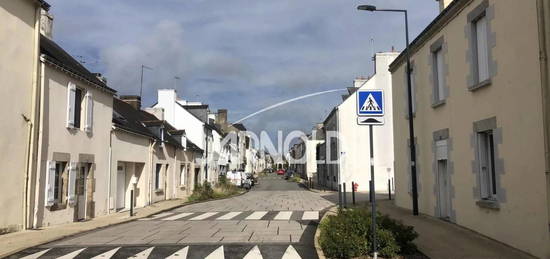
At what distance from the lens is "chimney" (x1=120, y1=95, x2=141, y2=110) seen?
3225 cm

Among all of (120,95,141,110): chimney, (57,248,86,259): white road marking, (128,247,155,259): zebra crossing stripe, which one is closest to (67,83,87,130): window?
(57,248,86,259): white road marking

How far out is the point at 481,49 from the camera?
10211 millimetres

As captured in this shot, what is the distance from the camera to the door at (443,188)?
13.0 metres

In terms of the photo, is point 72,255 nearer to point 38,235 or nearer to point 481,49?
point 38,235

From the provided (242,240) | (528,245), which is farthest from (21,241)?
(528,245)

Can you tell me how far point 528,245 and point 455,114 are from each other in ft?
14.5

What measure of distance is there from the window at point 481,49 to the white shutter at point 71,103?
469 inches

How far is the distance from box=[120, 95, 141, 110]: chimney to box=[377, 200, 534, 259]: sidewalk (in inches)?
978

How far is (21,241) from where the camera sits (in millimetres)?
10367

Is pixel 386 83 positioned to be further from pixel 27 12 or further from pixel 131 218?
pixel 27 12

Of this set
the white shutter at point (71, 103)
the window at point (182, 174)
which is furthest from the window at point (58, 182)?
the window at point (182, 174)

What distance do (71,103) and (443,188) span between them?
11.8 metres

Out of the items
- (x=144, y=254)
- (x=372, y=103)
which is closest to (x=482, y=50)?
(x=372, y=103)

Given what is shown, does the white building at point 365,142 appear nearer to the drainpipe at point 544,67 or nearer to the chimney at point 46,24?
the chimney at point 46,24
